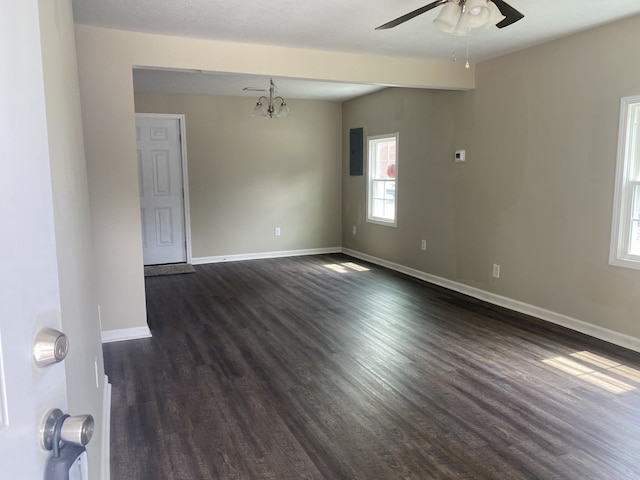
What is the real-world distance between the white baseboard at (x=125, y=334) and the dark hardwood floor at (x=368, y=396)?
0.10 meters

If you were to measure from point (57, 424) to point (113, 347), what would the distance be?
134 inches

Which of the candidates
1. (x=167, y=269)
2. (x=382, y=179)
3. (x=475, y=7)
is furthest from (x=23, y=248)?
(x=382, y=179)

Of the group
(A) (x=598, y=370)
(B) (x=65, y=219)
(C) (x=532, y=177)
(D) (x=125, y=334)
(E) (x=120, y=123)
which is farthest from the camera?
(C) (x=532, y=177)

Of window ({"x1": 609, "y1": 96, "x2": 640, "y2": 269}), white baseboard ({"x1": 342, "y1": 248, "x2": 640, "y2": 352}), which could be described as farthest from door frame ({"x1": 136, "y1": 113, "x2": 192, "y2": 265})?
window ({"x1": 609, "y1": 96, "x2": 640, "y2": 269})

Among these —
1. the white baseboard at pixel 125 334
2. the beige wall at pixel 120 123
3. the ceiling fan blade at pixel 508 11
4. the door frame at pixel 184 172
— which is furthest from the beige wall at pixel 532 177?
the white baseboard at pixel 125 334

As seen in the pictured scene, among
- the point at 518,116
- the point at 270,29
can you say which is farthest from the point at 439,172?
the point at 270,29

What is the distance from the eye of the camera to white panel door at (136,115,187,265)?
6.64 meters

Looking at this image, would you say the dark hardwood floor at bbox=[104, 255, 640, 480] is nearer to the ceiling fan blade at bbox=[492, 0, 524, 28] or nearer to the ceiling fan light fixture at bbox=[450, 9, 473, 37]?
the ceiling fan light fixture at bbox=[450, 9, 473, 37]

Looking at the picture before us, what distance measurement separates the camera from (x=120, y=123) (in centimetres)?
372

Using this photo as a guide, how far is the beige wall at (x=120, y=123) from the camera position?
11.9 ft

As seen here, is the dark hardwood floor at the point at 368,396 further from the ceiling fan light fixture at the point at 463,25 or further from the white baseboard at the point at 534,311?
the ceiling fan light fixture at the point at 463,25

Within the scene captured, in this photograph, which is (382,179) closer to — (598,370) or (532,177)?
(532,177)

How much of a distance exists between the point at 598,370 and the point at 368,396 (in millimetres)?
1658

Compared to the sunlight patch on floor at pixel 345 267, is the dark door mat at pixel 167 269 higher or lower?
higher
